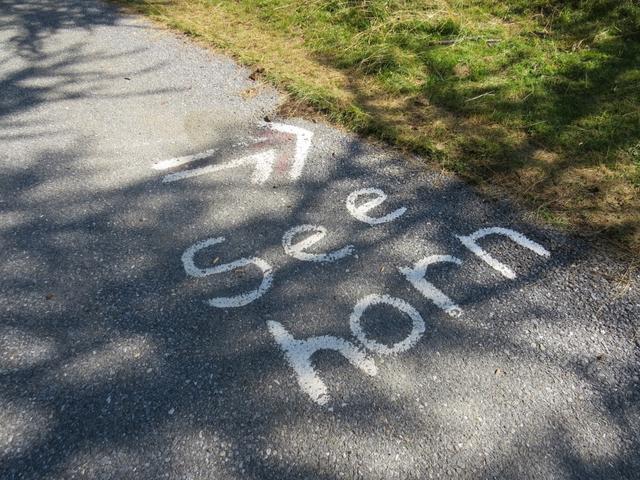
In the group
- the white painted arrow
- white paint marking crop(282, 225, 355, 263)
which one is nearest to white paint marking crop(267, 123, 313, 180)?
the white painted arrow

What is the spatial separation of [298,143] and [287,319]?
5.29 ft

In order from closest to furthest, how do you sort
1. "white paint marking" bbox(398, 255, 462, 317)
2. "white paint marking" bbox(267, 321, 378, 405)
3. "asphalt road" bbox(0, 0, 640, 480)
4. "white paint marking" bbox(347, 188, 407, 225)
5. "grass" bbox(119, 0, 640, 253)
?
"asphalt road" bbox(0, 0, 640, 480) → "white paint marking" bbox(267, 321, 378, 405) → "white paint marking" bbox(398, 255, 462, 317) → "white paint marking" bbox(347, 188, 407, 225) → "grass" bbox(119, 0, 640, 253)

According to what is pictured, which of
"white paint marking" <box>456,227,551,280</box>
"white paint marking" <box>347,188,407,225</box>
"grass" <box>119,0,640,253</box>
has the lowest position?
"white paint marking" <box>347,188,407,225</box>

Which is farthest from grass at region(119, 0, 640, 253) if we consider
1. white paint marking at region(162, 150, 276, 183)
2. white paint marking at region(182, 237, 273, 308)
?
white paint marking at region(182, 237, 273, 308)

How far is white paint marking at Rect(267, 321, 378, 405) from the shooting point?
2.07 m

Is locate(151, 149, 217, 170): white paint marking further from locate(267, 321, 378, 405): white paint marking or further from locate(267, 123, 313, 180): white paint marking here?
locate(267, 321, 378, 405): white paint marking

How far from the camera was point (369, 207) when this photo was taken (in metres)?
3.02

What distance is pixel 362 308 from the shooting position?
2.40 meters

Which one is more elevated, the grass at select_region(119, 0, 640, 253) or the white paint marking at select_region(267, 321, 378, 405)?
the grass at select_region(119, 0, 640, 253)

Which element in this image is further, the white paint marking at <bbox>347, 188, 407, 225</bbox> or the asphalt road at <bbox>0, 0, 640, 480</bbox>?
the white paint marking at <bbox>347, 188, 407, 225</bbox>

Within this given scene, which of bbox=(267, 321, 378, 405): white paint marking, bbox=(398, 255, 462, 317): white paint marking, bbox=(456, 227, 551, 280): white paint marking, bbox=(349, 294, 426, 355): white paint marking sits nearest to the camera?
bbox=(267, 321, 378, 405): white paint marking

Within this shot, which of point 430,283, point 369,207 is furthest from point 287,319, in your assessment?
point 369,207

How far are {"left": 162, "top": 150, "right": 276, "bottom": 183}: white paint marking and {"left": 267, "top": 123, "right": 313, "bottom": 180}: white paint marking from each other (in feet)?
0.50

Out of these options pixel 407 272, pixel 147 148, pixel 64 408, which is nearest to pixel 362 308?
pixel 407 272
